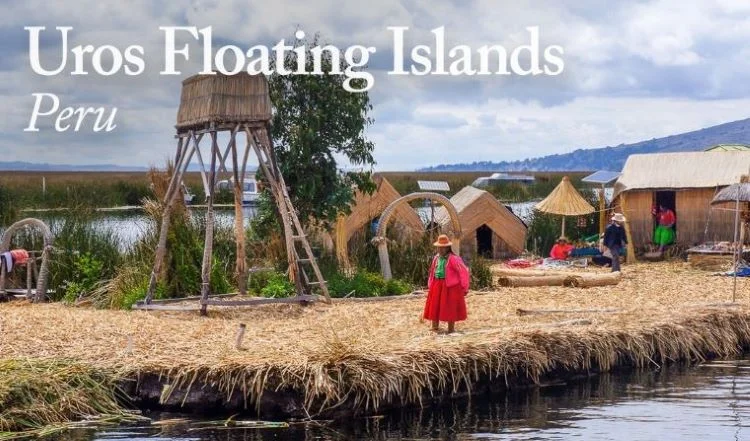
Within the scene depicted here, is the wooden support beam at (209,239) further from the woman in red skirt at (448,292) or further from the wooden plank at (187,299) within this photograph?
the woman in red skirt at (448,292)

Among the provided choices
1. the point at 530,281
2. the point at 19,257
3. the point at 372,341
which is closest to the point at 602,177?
the point at 530,281

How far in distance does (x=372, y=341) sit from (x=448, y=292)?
4.51 ft

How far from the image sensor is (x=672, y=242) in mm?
24562

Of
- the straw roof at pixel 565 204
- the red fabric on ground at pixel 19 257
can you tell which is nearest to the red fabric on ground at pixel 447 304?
the red fabric on ground at pixel 19 257

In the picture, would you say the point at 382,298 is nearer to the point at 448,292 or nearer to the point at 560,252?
the point at 448,292

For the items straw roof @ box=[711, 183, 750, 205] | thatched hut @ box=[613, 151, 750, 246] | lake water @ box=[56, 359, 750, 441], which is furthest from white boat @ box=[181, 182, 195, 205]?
thatched hut @ box=[613, 151, 750, 246]

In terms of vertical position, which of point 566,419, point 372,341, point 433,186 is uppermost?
point 433,186

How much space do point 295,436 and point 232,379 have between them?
0.79 m

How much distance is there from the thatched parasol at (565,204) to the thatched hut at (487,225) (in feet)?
2.14

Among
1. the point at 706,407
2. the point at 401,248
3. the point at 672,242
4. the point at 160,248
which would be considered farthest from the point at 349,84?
the point at 672,242

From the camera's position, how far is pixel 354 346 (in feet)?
35.3

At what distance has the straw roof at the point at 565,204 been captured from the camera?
2419 cm

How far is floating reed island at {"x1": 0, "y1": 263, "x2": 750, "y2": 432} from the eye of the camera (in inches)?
415

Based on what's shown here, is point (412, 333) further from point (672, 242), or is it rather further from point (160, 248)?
point (672, 242)
